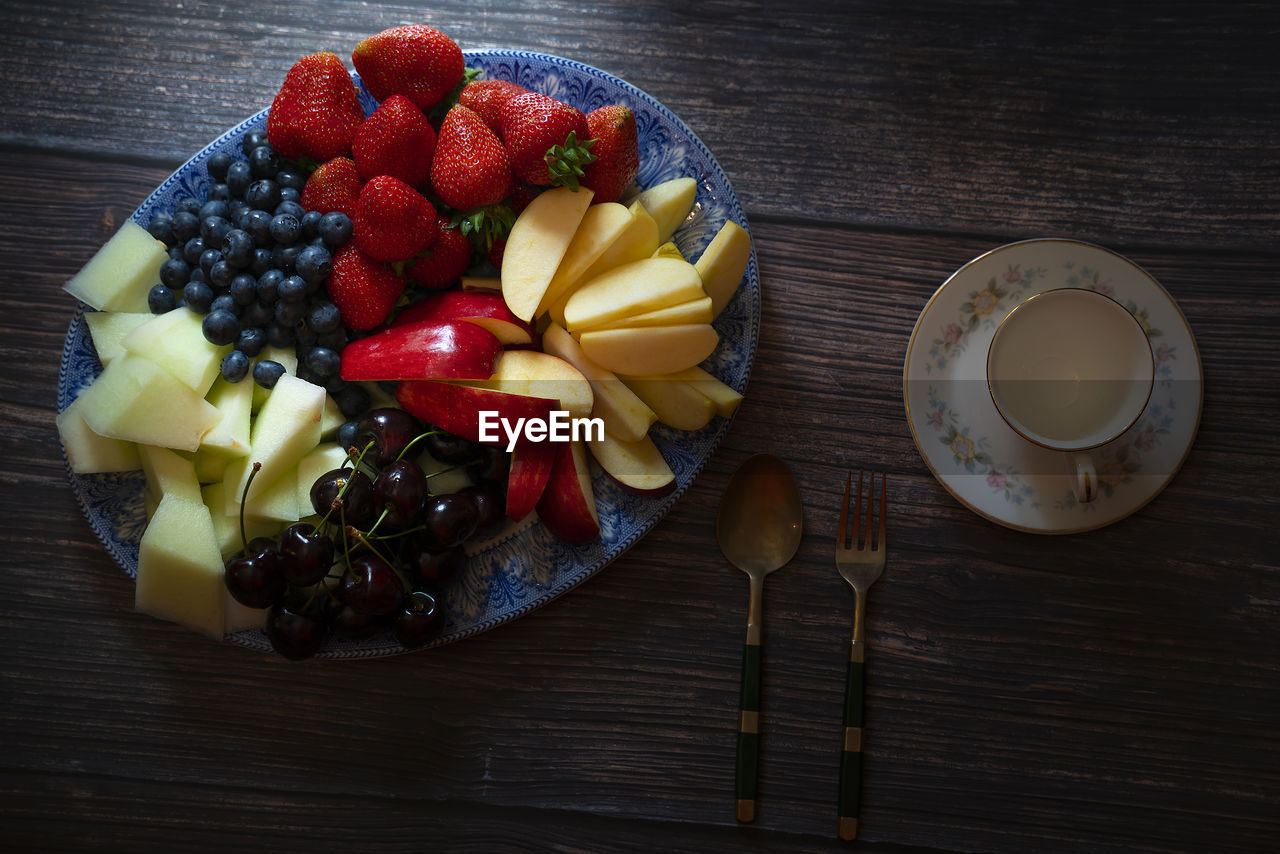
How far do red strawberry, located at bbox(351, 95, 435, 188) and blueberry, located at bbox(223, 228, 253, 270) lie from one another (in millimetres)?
189

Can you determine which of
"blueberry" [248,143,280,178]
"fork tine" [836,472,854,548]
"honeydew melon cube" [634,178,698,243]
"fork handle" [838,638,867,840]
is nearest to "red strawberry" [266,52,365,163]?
"blueberry" [248,143,280,178]

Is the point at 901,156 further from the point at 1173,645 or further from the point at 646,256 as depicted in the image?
the point at 1173,645

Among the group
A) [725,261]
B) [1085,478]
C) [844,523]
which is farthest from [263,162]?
[1085,478]

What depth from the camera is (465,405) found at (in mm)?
1140

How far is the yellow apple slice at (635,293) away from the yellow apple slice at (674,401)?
0.11 meters

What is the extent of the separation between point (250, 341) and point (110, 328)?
0.25 metres

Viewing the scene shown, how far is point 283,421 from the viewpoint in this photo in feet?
3.73

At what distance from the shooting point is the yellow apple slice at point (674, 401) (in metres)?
1.17

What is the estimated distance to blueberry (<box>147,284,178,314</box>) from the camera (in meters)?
1.21

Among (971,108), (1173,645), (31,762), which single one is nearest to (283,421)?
(31,762)

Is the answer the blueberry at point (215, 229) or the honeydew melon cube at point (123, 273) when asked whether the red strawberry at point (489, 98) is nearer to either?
the blueberry at point (215, 229)

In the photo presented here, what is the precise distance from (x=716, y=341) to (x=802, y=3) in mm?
677

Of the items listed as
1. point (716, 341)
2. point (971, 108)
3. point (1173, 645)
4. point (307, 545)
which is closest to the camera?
point (307, 545)

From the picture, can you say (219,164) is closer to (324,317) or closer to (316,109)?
(316,109)
